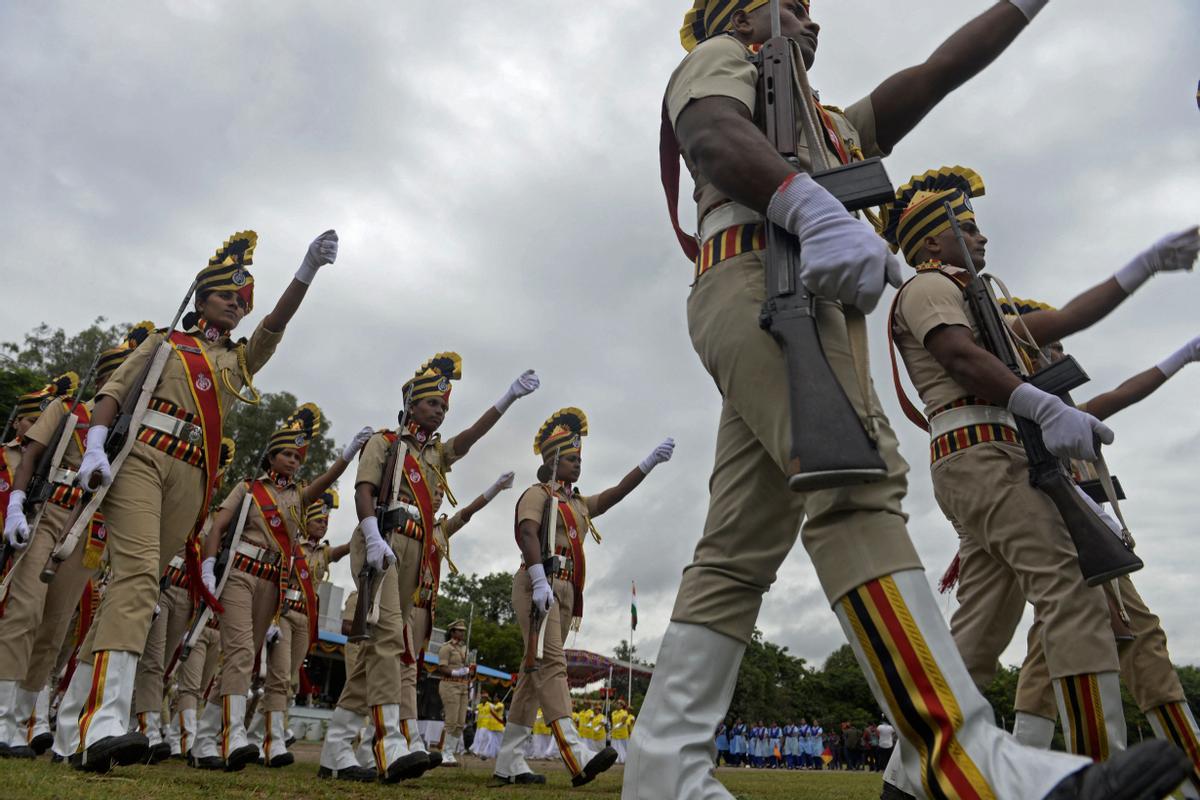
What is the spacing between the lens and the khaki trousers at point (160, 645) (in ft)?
23.5

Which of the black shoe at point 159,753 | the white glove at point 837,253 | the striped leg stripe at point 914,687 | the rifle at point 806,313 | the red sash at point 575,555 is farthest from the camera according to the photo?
the red sash at point 575,555

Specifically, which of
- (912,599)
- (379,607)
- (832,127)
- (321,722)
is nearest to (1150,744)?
(912,599)

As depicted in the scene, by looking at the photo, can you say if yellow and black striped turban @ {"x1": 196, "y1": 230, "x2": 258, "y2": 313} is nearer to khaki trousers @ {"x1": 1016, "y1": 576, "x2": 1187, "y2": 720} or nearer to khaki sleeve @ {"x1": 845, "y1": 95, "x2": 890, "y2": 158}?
khaki sleeve @ {"x1": 845, "y1": 95, "x2": 890, "y2": 158}

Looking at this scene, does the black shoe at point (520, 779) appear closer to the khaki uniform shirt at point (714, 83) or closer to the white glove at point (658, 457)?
the white glove at point (658, 457)

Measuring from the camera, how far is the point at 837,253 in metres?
2.06

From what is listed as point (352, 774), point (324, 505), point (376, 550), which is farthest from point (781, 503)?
point (324, 505)

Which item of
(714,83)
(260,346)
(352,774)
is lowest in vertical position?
(352,774)

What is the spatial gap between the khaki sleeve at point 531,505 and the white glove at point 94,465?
405 cm

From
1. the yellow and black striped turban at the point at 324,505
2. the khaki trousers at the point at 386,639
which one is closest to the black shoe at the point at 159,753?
the khaki trousers at the point at 386,639

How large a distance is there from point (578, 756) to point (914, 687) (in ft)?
18.7

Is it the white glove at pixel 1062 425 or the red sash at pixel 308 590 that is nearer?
the white glove at pixel 1062 425

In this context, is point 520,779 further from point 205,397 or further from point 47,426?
point 47,426

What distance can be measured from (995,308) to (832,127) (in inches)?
70.6

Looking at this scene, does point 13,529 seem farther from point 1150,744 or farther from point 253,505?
point 1150,744
